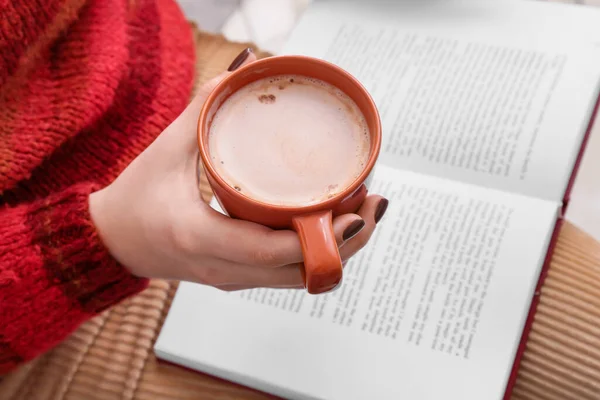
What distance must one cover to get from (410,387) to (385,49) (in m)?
0.42

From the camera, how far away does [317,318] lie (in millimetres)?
654

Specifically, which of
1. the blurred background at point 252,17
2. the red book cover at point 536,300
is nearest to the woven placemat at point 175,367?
the red book cover at point 536,300

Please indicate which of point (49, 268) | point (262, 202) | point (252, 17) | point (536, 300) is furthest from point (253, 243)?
point (252, 17)

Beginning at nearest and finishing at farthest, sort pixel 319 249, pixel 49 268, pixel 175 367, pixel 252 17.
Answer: pixel 319 249, pixel 49 268, pixel 175 367, pixel 252 17

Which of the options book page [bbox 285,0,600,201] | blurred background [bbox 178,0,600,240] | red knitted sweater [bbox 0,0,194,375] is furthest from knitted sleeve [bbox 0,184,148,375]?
blurred background [bbox 178,0,600,240]

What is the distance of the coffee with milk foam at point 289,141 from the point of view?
1.51 feet

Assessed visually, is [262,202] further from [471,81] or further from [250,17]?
[250,17]

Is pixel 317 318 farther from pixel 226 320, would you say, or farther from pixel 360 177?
pixel 360 177

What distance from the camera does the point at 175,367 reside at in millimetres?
682

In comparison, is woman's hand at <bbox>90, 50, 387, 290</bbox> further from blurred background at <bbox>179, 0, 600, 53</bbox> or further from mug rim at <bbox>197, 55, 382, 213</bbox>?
blurred background at <bbox>179, 0, 600, 53</bbox>

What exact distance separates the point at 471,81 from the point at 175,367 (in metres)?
0.48

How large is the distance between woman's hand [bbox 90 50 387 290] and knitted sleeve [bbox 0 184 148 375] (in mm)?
37

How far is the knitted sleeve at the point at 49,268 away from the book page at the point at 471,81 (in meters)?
0.33

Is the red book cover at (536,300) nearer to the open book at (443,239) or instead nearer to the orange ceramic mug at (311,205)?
the open book at (443,239)
